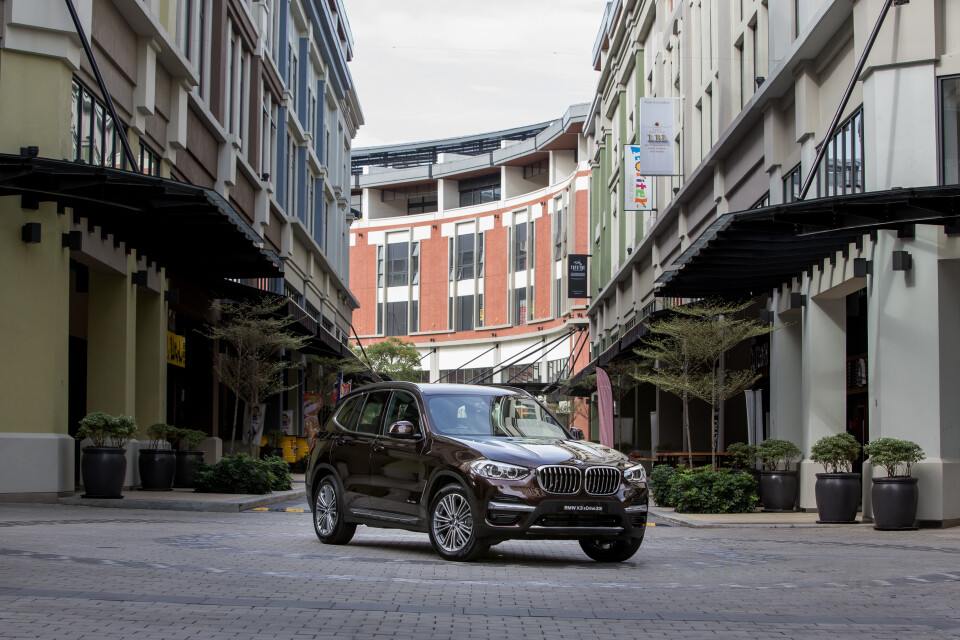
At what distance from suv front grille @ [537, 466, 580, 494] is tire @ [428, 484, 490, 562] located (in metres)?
0.77

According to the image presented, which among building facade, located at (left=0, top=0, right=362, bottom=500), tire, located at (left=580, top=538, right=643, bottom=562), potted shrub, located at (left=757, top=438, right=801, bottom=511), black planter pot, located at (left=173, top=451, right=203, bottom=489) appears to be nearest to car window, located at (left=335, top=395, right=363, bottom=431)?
tire, located at (left=580, top=538, right=643, bottom=562)

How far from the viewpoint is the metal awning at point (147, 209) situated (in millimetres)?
17109

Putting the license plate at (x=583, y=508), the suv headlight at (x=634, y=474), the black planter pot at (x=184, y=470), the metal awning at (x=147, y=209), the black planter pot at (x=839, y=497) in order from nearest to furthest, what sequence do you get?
the license plate at (x=583, y=508)
the suv headlight at (x=634, y=474)
the metal awning at (x=147, y=209)
the black planter pot at (x=839, y=497)
the black planter pot at (x=184, y=470)

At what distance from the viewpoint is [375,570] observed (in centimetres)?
1098

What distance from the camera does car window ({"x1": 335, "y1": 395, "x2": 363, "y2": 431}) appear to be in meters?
14.0

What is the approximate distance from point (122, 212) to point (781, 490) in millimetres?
12441

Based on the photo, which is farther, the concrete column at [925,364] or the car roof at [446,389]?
the concrete column at [925,364]

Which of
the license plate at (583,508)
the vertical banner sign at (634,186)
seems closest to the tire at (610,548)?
the license plate at (583,508)

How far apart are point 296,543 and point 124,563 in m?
3.35

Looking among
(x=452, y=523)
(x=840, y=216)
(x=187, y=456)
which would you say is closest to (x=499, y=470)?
(x=452, y=523)

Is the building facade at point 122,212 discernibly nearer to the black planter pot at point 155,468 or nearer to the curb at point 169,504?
the curb at point 169,504

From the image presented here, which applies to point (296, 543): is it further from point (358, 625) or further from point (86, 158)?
point (86, 158)

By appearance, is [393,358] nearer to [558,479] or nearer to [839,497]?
[839,497]

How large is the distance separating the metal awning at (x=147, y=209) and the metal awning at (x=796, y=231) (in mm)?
8196
